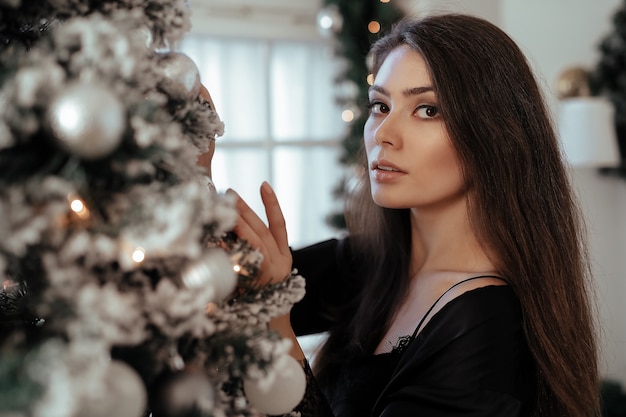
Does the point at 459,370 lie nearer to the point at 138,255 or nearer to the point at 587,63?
the point at 138,255

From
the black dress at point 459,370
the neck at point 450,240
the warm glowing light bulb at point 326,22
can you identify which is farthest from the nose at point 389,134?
the warm glowing light bulb at point 326,22

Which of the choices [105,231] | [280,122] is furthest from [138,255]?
[280,122]

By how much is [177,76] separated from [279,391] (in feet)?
0.92

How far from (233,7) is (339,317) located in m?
1.83

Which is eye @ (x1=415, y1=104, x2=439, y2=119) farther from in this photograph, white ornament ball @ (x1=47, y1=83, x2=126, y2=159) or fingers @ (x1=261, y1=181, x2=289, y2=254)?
white ornament ball @ (x1=47, y1=83, x2=126, y2=159)

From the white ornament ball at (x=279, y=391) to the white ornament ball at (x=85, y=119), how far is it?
0.23m

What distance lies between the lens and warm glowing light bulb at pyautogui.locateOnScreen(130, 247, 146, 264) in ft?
1.47

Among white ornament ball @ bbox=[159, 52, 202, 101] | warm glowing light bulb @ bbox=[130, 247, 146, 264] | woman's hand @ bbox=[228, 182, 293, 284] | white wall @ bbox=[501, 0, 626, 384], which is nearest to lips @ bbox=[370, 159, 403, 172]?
woman's hand @ bbox=[228, 182, 293, 284]

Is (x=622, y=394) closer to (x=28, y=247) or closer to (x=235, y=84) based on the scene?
(x=235, y=84)

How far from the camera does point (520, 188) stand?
1217 mm

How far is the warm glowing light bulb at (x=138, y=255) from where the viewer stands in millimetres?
448

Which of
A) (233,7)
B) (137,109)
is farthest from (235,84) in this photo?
(137,109)

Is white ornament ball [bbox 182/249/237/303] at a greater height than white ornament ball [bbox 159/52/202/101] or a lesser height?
lesser

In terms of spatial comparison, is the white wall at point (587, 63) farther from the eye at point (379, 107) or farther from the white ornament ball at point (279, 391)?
the white ornament ball at point (279, 391)
